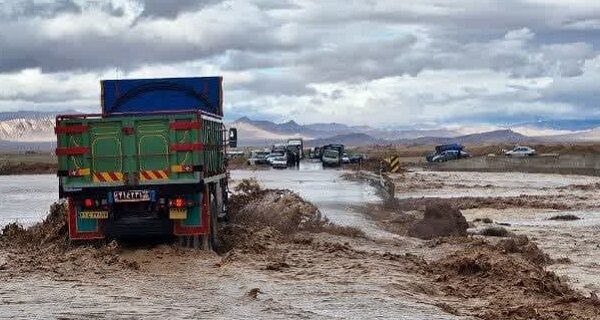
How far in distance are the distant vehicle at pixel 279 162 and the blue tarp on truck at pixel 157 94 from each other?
6793 cm

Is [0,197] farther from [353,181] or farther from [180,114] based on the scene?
[180,114]

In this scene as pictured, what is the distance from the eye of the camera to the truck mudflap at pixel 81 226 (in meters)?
18.4

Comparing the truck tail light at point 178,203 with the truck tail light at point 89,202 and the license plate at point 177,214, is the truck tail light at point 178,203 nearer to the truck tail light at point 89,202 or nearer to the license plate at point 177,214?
the license plate at point 177,214

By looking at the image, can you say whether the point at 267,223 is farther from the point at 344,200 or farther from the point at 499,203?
the point at 499,203

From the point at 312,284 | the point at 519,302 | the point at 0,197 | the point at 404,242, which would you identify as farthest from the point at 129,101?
the point at 0,197

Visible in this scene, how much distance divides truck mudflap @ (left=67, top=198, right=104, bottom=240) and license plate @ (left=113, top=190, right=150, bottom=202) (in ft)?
2.45

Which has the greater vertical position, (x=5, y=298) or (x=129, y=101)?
(x=129, y=101)

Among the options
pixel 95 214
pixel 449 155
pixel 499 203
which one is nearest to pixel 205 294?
pixel 95 214

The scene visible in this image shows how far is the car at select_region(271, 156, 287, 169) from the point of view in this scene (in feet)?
300

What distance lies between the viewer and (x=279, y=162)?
92.3 m

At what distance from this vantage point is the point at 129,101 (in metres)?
23.0

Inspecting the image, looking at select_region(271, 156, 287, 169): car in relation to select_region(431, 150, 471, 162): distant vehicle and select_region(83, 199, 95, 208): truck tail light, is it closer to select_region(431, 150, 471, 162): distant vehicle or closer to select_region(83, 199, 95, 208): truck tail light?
select_region(431, 150, 471, 162): distant vehicle

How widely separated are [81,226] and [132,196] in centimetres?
126

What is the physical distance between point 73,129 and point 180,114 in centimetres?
190
